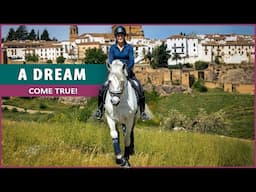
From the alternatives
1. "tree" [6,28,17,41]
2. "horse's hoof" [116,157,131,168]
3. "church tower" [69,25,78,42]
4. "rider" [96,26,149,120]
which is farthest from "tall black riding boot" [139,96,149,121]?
"tree" [6,28,17,41]

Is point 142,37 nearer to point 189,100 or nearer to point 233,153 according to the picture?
point 189,100

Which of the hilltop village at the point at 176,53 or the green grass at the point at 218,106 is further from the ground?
the hilltop village at the point at 176,53

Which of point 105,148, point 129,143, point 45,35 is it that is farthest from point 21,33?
point 129,143

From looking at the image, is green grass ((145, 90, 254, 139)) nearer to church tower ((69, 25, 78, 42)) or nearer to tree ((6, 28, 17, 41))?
church tower ((69, 25, 78, 42))

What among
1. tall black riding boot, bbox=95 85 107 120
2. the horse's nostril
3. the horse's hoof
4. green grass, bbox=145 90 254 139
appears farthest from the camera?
green grass, bbox=145 90 254 139

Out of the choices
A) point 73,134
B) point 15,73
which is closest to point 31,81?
point 15,73

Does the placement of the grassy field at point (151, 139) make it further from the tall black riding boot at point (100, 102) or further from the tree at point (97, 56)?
the tree at point (97, 56)

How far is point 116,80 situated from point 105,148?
1291mm

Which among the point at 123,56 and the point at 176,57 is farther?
the point at 176,57

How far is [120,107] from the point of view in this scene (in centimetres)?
1070

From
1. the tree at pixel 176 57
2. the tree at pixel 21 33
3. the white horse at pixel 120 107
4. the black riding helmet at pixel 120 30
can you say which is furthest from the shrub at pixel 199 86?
the tree at pixel 21 33

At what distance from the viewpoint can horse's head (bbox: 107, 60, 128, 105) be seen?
10.3 m

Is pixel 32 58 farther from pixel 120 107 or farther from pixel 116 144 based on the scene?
pixel 116 144

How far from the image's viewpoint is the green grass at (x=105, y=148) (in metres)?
11.2
